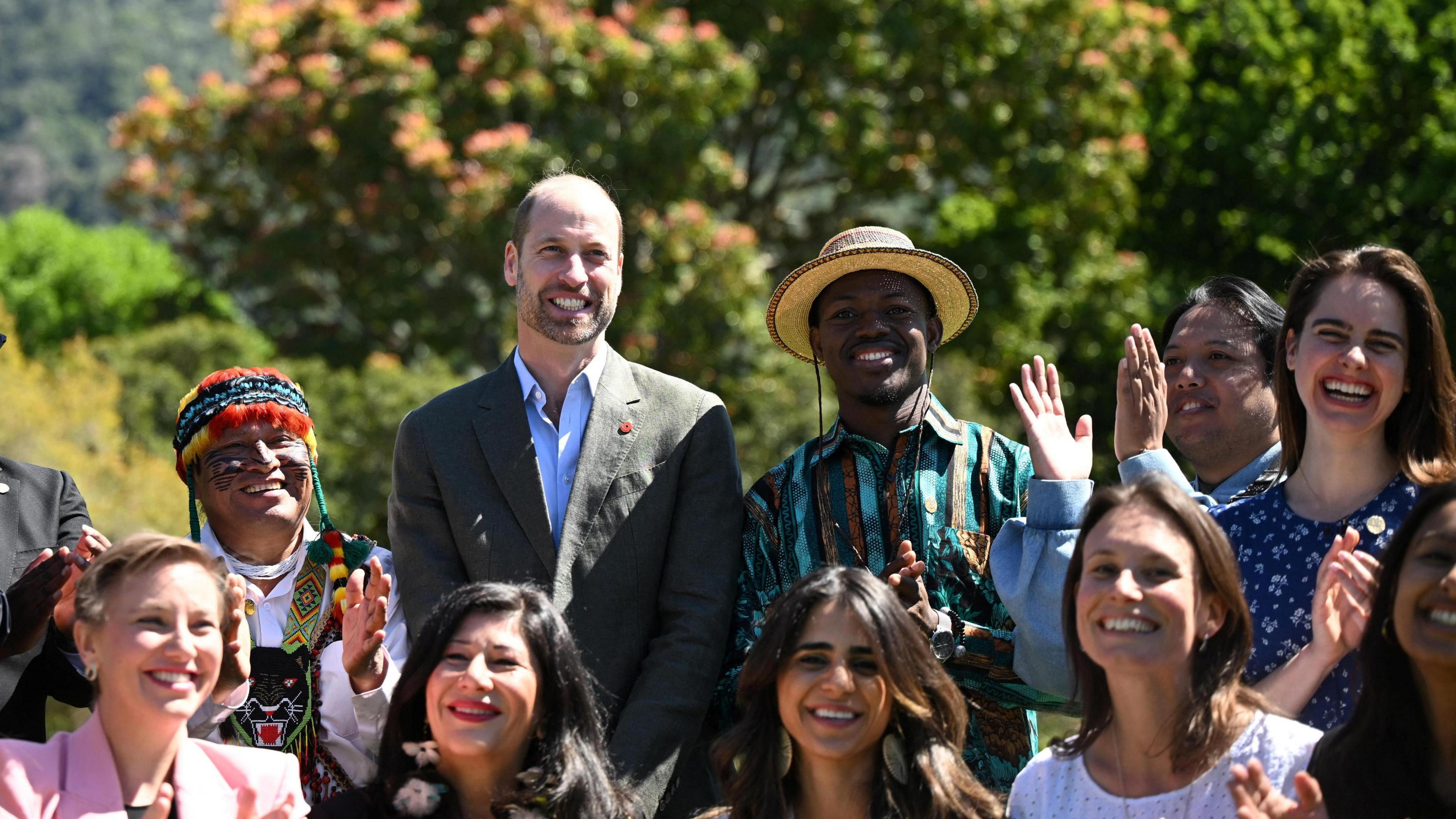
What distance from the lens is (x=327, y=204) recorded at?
14.0m

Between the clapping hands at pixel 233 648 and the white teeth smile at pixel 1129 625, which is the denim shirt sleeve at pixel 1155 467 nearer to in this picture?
the white teeth smile at pixel 1129 625

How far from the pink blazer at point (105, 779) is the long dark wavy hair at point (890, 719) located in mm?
1051

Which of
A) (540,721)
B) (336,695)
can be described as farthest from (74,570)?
(540,721)

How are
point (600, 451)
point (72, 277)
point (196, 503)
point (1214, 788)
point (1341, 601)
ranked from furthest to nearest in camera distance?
point (72, 277) → point (196, 503) → point (600, 451) → point (1341, 601) → point (1214, 788)

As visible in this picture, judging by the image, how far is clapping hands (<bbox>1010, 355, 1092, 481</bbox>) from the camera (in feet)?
13.5

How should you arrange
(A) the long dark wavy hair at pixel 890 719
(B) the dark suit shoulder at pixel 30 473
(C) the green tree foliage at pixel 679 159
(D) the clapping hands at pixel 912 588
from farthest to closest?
1. (C) the green tree foliage at pixel 679 159
2. (B) the dark suit shoulder at pixel 30 473
3. (D) the clapping hands at pixel 912 588
4. (A) the long dark wavy hair at pixel 890 719

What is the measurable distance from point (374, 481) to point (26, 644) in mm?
8812

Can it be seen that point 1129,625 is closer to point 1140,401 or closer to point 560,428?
point 1140,401

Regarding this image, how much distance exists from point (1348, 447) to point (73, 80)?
220 ft

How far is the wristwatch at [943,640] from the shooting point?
163 inches

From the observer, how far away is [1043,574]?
3986 millimetres

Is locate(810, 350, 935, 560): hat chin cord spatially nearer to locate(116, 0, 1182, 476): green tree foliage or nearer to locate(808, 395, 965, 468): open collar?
locate(808, 395, 965, 468): open collar

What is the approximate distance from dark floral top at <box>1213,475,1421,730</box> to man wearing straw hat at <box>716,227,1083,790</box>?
66cm

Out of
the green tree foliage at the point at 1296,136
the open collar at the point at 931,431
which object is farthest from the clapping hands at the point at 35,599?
the green tree foliage at the point at 1296,136
